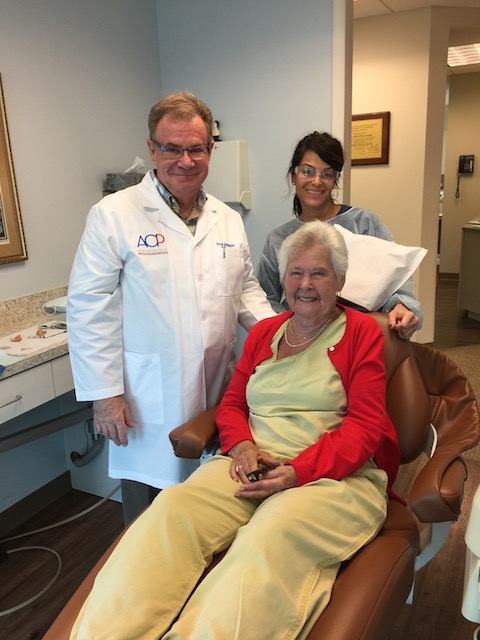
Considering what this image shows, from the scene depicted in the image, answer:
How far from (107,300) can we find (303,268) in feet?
1.85

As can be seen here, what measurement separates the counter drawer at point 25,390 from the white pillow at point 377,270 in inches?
42.6

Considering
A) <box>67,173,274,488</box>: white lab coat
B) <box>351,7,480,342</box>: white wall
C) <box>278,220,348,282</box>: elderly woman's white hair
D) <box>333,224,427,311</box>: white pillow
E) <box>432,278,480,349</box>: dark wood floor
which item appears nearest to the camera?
<box>278,220,348,282</box>: elderly woman's white hair

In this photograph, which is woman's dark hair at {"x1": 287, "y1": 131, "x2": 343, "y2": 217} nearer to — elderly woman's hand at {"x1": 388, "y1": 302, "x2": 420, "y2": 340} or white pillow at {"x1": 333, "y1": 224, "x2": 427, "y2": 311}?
white pillow at {"x1": 333, "y1": 224, "x2": 427, "y2": 311}

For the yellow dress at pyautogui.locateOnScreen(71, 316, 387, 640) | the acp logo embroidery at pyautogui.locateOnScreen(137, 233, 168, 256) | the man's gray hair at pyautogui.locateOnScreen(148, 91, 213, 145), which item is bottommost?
the yellow dress at pyautogui.locateOnScreen(71, 316, 387, 640)

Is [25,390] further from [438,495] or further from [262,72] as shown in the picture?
[262,72]

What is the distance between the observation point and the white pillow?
159 cm

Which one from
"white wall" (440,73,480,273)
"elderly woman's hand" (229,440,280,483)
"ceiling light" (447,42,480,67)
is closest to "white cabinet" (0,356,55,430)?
"elderly woman's hand" (229,440,280,483)

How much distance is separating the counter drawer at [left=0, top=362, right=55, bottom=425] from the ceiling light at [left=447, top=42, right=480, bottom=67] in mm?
4997

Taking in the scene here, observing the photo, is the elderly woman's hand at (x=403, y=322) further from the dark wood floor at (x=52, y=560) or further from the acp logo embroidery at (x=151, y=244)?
the dark wood floor at (x=52, y=560)

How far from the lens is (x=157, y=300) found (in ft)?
4.95

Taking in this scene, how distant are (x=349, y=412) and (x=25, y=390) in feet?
3.66

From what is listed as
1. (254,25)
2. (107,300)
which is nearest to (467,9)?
(254,25)

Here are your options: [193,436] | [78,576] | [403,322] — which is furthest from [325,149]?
[78,576]

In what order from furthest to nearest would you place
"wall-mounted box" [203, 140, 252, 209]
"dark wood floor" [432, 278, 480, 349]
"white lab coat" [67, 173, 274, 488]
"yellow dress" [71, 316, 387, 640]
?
1. "dark wood floor" [432, 278, 480, 349]
2. "wall-mounted box" [203, 140, 252, 209]
3. "white lab coat" [67, 173, 274, 488]
4. "yellow dress" [71, 316, 387, 640]
